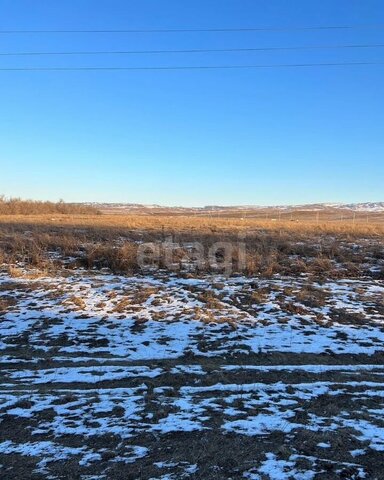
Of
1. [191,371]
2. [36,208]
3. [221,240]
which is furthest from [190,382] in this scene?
[36,208]

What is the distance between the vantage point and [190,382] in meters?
6.70

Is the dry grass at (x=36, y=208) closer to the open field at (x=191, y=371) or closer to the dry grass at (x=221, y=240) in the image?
the dry grass at (x=221, y=240)

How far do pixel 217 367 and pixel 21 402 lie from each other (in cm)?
315

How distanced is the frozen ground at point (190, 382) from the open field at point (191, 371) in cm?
2

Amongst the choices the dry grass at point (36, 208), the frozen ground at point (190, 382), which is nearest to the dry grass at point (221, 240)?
the frozen ground at point (190, 382)

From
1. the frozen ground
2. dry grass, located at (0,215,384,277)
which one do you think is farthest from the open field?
dry grass, located at (0,215,384,277)

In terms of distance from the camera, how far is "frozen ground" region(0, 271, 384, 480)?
14.4 ft

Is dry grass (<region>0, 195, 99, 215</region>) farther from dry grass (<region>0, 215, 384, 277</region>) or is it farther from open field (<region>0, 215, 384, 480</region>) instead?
open field (<region>0, 215, 384, 480</region>)

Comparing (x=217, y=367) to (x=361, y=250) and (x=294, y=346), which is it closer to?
(x=294, y=346)

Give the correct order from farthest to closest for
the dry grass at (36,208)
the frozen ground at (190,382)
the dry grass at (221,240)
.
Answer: the dry grass at (36,208) → the dry grass at (221,240) → the frozen ground at (190,382)

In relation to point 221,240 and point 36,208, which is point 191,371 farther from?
point 36,208

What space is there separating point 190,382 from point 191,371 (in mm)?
481

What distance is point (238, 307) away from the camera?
36.4ft

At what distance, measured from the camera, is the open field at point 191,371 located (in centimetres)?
441
